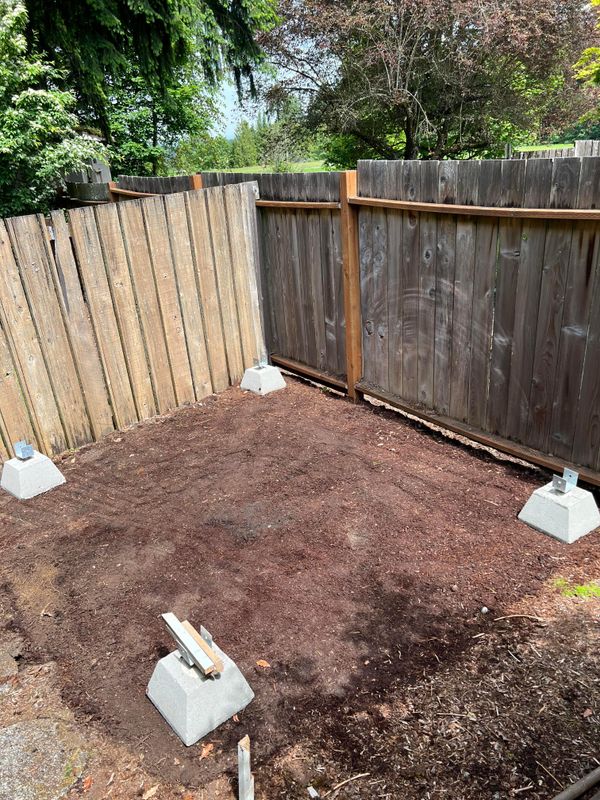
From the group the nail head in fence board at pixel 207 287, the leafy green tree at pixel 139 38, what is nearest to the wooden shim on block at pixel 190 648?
the nail head in fence board at pixel 207 287

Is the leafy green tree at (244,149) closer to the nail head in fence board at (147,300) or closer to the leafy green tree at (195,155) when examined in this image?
the leafy green tree at (195,155)

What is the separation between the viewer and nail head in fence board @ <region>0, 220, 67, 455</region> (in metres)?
3.57

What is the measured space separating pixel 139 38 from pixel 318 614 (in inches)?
401

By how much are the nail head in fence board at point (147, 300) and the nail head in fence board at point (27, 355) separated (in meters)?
0.80

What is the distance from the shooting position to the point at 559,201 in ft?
9.45

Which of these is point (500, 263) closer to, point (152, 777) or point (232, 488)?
point (232, 488)

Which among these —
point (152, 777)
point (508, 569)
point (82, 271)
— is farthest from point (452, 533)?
point (82, 271)

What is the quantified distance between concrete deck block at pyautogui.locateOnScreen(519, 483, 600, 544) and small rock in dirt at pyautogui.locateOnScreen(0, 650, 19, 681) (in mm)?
2510

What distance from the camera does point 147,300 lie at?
4.30 meters

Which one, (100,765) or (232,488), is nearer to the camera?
(100,765)

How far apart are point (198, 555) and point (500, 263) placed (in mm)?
2333

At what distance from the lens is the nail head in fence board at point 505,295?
3059 millimetres

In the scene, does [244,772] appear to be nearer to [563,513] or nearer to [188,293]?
[563,513]

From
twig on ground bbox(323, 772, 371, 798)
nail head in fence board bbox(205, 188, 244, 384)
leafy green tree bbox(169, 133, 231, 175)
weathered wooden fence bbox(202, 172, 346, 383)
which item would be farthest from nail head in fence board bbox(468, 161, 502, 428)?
leafy green tree bbox(169, 133, 231, 175)
